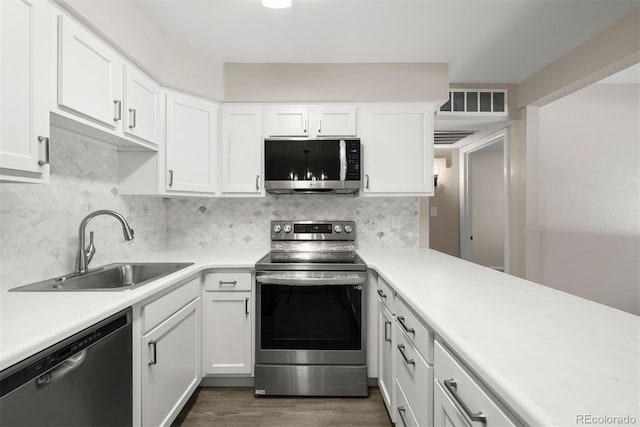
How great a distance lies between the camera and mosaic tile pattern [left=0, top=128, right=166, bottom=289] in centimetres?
136

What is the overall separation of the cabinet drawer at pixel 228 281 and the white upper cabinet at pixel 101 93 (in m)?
0.96

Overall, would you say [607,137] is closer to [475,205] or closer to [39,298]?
A: [475,205]

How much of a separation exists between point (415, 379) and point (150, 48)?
2.35 metres

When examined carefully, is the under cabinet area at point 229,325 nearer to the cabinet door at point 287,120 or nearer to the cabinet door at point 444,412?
the cabinet door at point 287,120

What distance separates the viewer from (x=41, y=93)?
1.16 metres

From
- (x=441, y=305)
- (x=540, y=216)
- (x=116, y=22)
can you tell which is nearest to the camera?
(x=441, y=305)

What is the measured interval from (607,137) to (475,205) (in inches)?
63.2

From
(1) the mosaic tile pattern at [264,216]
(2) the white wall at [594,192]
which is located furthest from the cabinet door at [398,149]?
(2) the white wall at [594,192]

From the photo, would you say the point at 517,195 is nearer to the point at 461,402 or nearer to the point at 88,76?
the point at 461,402

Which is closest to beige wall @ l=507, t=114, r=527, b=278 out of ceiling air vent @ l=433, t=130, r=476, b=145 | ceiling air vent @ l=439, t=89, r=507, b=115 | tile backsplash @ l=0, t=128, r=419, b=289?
ceiling air vent @ l=439, t=89, r=507, b=115

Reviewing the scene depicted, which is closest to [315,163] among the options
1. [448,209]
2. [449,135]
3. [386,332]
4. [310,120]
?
[310,120]

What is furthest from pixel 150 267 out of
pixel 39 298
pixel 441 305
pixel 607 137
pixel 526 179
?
pixel 607 137

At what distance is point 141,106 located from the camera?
1.90 metres

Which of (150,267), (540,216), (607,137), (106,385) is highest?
(607,137)
